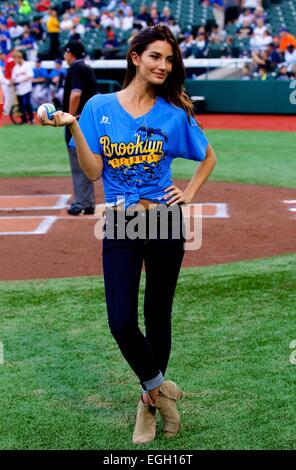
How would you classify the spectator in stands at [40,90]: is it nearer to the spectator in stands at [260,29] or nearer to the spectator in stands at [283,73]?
the spectator in stands at [260,29]

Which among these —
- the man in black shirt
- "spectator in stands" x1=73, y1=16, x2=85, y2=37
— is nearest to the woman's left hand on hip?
the man in black shirt

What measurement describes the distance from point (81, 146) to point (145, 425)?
1.40 m

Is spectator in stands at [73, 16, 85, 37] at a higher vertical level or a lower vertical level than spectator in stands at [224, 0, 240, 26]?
lower

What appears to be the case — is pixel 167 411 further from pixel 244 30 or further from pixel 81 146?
pixel 244 30

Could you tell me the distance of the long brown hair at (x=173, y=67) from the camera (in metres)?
4.29

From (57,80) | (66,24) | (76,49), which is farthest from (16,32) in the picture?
(76,49)

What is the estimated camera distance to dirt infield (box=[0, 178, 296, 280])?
849 cm

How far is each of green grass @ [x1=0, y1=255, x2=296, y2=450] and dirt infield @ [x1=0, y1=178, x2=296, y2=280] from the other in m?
0.64

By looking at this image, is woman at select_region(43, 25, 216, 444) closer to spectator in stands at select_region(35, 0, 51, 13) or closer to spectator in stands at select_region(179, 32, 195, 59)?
spectator in stands at select_region(179, 32, 195, 59)

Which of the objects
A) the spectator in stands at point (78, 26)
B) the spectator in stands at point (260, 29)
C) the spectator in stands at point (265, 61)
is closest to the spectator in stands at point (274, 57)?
the spectator in stands at point (265, 61)

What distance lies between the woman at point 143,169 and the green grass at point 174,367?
0.36 m

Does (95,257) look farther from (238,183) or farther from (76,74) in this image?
(238,183)

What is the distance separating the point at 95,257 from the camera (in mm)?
8711
